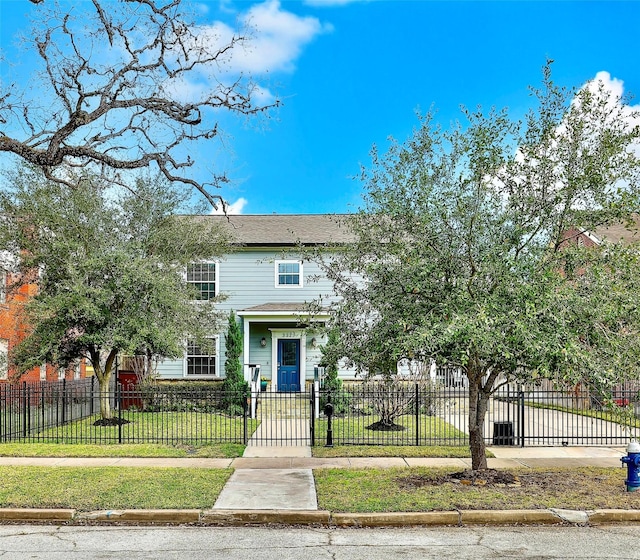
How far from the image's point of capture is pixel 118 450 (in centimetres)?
1305

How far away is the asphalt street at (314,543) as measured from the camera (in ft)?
23.1

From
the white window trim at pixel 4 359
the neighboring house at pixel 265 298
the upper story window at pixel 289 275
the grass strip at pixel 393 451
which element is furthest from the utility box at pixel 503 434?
the white window trim at pixel 4 359

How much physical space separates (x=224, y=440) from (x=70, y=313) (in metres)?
5.05

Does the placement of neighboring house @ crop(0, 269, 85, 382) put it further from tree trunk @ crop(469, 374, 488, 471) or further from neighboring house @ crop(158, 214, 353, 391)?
tree trunk @ crop(469, 374, 488, 471)

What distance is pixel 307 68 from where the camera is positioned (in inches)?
596

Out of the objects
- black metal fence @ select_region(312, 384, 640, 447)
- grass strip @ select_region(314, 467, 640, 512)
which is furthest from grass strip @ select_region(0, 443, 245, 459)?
grass strip @ select_region(314, 467, 640, 512)

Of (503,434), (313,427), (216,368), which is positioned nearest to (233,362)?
(216,368)

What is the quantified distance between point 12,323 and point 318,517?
50.8ft

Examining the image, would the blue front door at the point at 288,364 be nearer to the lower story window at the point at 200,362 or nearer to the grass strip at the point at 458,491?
the lower story window at the point at 200,362

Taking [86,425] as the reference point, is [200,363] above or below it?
above

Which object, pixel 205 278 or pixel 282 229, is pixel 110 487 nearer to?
pixel 205 278

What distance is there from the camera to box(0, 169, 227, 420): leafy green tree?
16094mm

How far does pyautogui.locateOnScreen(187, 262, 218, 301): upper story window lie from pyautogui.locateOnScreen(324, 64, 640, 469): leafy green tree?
15306 millimetres

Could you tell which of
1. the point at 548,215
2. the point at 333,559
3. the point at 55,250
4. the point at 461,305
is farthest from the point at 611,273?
the point at 55,250
